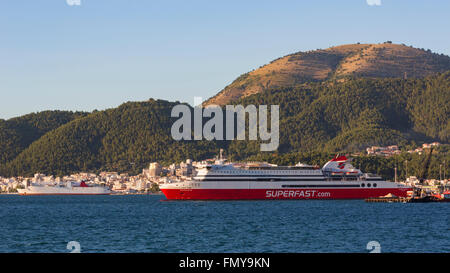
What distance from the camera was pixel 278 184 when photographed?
Answer: 142m

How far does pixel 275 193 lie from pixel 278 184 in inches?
75.3

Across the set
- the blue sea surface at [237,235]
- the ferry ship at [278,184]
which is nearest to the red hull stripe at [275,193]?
the ferry ship at [278,184]

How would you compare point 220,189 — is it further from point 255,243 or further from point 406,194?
point 255,243

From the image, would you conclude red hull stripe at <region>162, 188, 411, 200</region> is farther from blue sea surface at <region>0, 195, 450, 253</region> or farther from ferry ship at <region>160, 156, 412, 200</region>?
blue sea surface at <region>0, 195, 450, 253</region>

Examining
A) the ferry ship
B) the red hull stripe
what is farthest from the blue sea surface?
the ferry ship

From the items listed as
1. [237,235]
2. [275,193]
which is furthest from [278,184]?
[237,235]

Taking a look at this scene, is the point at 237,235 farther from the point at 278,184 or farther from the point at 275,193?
the point at 278,184

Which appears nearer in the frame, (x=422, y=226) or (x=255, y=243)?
(x=255, y=243)

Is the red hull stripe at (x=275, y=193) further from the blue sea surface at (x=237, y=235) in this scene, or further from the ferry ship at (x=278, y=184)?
the blue sea surface at (x=237, y=235)

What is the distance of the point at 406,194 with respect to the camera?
148 m
